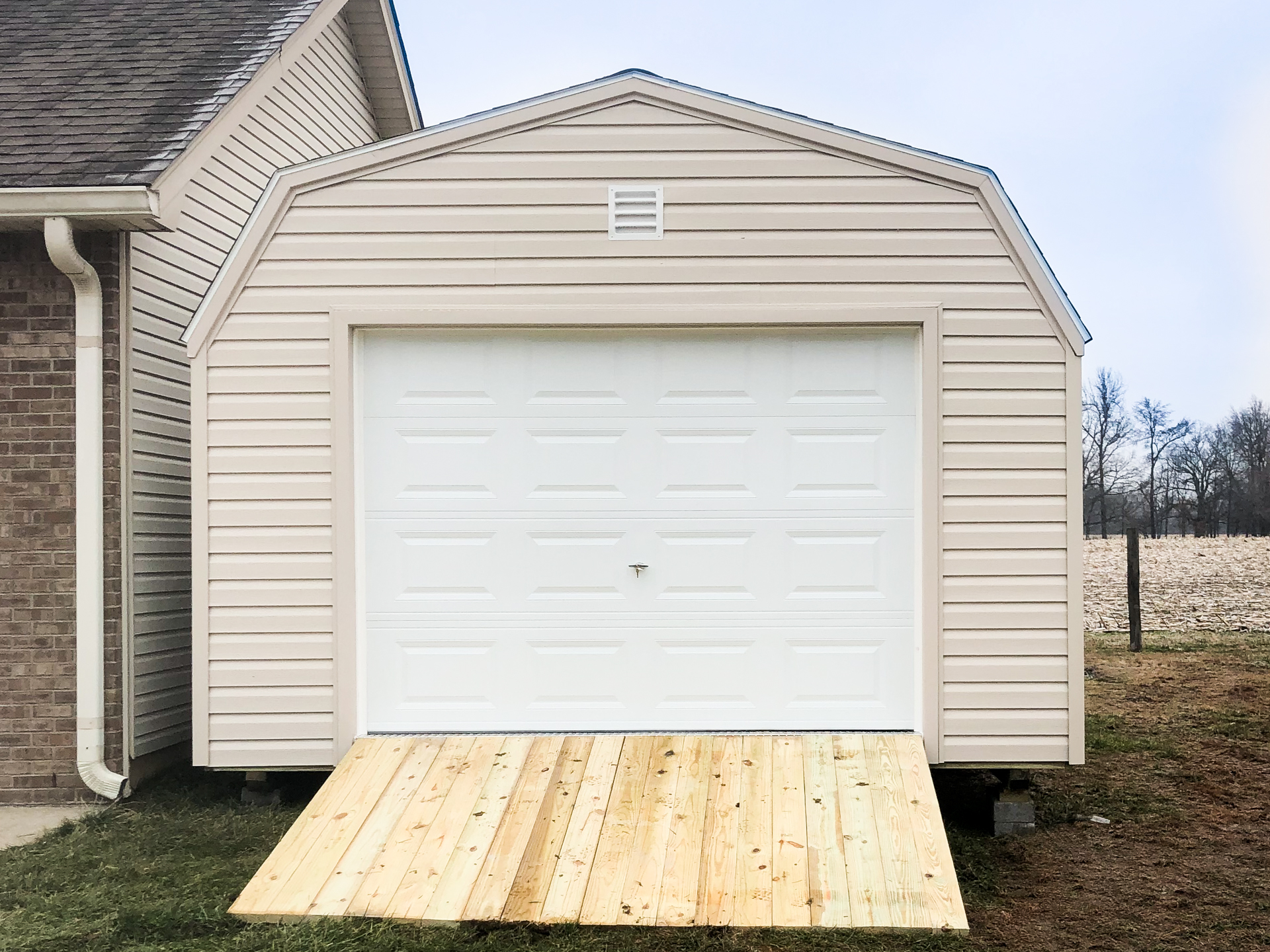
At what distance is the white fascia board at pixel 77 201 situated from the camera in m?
5.20

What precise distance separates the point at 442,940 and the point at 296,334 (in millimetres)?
2946

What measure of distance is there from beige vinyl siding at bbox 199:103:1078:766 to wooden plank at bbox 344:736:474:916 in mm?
739

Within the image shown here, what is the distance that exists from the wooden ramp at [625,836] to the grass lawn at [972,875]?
3.8 inches

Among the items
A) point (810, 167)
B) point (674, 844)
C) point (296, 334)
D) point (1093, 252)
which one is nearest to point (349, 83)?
point (296, 334)

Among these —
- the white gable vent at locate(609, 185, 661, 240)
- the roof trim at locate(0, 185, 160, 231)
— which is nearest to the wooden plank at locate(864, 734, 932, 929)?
the white gable vent at locate(609, 185, 661, 240)

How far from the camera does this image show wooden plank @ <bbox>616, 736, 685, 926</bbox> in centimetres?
391

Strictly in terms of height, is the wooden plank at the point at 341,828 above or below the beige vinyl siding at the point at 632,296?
below

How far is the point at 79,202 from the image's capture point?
5.23m

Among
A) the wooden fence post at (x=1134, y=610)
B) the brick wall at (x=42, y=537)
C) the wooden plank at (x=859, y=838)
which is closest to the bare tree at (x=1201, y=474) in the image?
the wooden fence post at (x=1134, y=610)

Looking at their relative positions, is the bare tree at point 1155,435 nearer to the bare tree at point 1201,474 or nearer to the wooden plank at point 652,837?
the bare tree at point 1201,474

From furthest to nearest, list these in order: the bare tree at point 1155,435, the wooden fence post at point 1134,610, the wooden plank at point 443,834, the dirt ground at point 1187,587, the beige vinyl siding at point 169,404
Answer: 1. the bare tree at point 1155,435
2. the dirt ground at point 1187,587
3. the wooden fence post at point 1134,610
4. the beige vinyl siding at point 169,404
5. the wooden plank at point 443,834

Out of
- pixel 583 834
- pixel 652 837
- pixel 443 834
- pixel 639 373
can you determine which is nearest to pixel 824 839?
pixel 652 837

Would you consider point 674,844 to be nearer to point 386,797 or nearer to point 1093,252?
point 386,797

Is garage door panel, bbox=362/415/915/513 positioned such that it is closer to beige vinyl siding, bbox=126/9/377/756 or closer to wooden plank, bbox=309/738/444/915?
wooden plank, bbox=309/738/444/915
